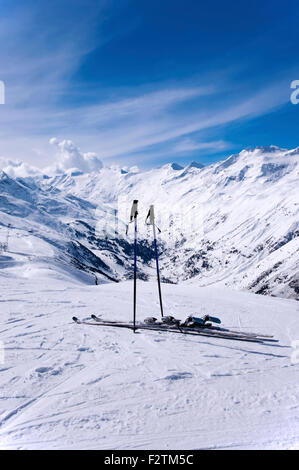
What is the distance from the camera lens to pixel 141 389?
9094mm

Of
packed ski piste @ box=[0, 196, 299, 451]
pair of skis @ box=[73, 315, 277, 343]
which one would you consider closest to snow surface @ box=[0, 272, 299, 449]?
packed ski piste @ box=[0, 196, 299, 451]

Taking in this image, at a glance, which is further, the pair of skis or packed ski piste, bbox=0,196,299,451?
the pair of skis

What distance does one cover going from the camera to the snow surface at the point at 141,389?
6.98m

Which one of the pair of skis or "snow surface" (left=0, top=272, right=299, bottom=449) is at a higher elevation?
the pair of skis

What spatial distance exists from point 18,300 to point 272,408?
19560mm

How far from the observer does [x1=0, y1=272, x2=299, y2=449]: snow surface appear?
6.98 m

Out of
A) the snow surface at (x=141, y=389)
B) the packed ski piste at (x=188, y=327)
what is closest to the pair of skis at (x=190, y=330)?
the packed ski piste at (x=188, y=327)

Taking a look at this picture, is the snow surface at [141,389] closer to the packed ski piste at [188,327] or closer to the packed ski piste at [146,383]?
the packed ski piste at [146,383]

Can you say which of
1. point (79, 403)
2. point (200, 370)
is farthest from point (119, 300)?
point (79, 403)

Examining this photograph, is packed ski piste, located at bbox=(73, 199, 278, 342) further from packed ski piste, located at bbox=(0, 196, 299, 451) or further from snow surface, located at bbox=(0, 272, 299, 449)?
snow surface, located at bbox=(0, 272, 299, 449)

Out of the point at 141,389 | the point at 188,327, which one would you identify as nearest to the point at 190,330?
the point at 188,327

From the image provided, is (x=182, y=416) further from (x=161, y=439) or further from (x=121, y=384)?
(x=121, y=384)

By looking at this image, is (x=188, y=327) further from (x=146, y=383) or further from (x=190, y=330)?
(x=146, y=383)
